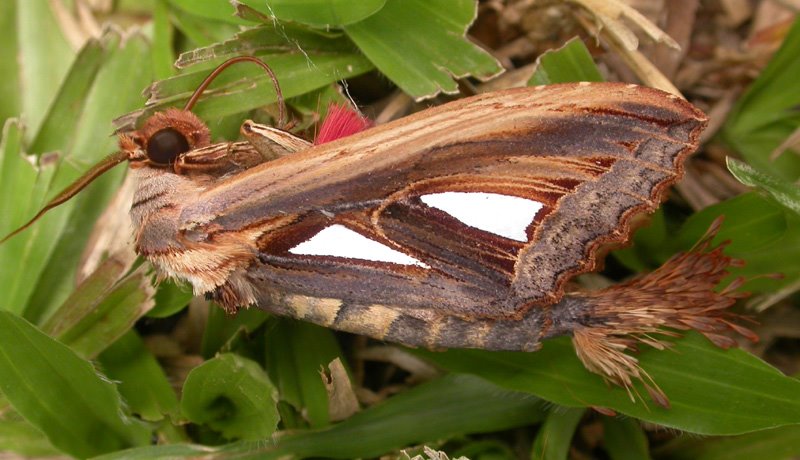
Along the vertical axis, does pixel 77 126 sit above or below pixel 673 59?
below

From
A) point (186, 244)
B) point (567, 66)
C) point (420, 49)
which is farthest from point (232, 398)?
point (567, 66)

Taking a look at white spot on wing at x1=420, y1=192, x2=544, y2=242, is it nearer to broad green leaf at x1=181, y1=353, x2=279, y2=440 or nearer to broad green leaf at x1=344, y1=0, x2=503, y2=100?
broad green leaf at x1=344, y1=0, x2=503, y2=100

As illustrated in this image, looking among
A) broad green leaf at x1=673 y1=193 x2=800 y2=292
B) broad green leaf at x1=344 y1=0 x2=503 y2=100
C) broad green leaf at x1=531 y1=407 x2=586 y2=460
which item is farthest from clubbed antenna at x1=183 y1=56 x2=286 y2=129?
broad green leaf at x1=673 y1=193 x2=800 y2=292

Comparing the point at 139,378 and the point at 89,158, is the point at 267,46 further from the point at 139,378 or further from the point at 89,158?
the point at 139,378

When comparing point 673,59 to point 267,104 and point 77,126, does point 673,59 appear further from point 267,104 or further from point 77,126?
point 77,126

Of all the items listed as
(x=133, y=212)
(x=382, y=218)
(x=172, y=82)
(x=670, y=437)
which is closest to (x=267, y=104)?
(x=172, y=82)

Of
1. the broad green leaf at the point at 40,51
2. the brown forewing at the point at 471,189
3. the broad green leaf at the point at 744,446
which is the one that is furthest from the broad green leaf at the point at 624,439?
Answer: the broad green leaf at the point at 40,51

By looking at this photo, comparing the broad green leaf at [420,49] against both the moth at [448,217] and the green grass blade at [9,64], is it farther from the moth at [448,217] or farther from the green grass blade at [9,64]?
the green grass blade at [9,64]
